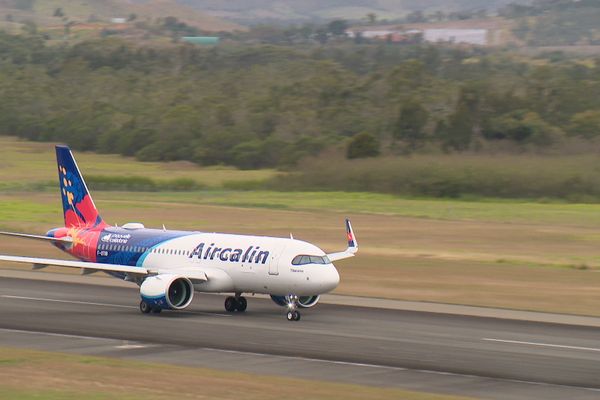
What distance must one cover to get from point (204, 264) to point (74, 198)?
8.17m

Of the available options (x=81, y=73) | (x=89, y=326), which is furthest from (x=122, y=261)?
(x=81, y=73)

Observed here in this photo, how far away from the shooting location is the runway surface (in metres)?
30.9

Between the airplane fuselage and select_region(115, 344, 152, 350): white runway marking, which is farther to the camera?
the airplane fuselage

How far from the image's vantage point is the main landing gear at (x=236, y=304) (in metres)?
43.2

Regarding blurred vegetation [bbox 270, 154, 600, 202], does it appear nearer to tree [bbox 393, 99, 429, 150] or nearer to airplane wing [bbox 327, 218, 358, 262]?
tree [bbox 393, 99, 429, 150]

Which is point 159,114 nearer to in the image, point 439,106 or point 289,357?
point 439,106

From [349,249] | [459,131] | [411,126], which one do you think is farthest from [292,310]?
[411,126]

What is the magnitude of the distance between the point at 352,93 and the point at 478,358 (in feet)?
376

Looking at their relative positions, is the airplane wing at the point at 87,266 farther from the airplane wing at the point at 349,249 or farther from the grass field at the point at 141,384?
the grass field at the point at 141,384

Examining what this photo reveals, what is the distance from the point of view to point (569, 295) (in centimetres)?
4988

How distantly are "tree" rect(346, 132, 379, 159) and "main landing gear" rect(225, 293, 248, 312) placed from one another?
231ft

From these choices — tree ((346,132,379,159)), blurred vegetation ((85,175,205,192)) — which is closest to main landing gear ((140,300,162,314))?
blurred vegetation ((85,175,205,192))

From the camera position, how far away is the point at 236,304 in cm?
4322

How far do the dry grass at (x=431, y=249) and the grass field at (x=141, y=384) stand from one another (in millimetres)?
19207
